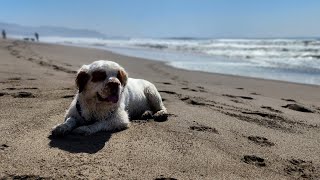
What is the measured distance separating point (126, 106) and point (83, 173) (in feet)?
7.86

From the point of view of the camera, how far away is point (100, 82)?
5414 millimetres

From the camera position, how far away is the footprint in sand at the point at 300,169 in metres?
4.55

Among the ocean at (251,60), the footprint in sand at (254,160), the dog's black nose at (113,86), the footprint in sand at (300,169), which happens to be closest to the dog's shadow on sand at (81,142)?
the dog's black nose at (113,86)

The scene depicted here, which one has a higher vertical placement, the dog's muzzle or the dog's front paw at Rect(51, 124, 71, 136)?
the dog's muzzle

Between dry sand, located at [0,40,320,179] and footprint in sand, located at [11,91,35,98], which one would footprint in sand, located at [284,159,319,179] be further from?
footprint in sand, located at [11,91,35,98]

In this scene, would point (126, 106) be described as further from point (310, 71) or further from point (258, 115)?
point (310, 71)

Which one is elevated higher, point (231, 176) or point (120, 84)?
point (120, 84)

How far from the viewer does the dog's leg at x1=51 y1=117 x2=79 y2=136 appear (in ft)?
17.2

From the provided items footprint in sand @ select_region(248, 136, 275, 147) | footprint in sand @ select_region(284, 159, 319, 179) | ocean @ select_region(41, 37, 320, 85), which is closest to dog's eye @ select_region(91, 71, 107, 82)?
footprint in sand @ select_region(248, 136, 275, 147)

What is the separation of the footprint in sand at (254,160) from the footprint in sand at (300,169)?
0.85 feet

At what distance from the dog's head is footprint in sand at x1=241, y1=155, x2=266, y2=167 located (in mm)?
1709

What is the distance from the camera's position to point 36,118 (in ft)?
20.0

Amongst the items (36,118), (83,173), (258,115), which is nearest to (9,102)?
(36,118)

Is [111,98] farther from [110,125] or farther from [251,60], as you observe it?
[251,60]
